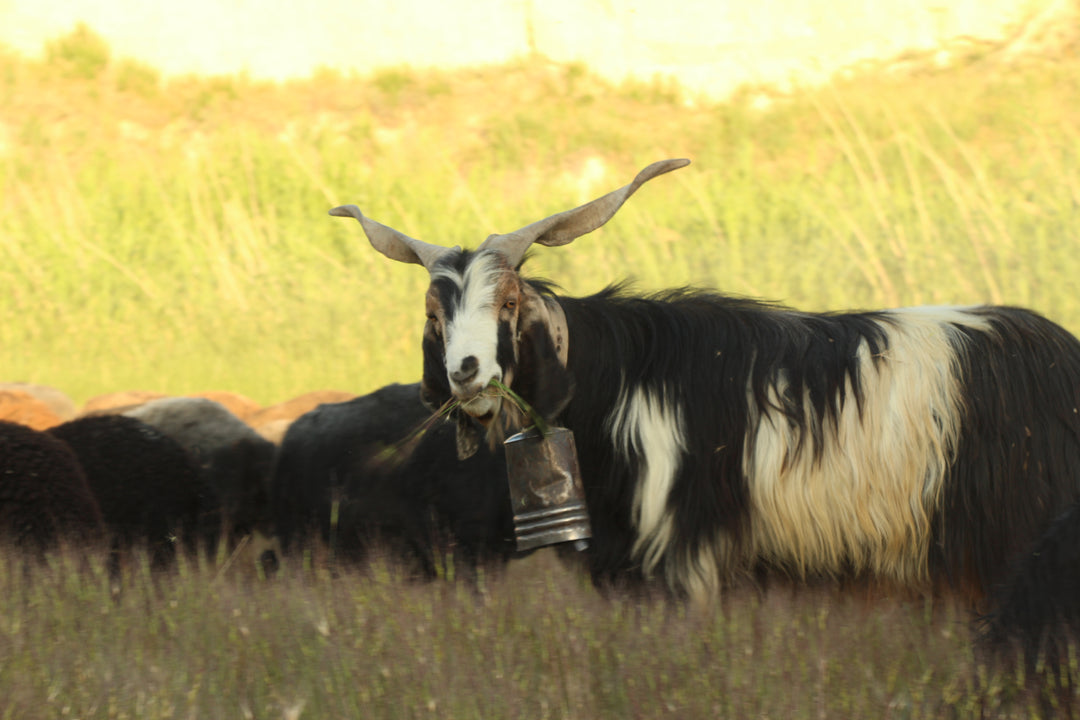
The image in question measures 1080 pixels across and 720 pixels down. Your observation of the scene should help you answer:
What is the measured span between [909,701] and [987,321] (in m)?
2.21

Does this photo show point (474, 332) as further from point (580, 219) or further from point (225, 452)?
point (225, 452)

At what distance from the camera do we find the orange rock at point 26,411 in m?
7.85

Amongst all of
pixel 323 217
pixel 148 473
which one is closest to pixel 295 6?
pixel 323 217

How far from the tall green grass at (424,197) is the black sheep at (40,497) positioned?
14.7 feet

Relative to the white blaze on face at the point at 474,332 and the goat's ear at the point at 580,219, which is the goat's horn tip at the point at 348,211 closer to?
the goat's ear at the point at 580,219

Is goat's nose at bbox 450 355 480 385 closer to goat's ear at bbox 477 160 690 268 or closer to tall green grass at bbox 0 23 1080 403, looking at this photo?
goat's ear at bbox 477 160 690 268

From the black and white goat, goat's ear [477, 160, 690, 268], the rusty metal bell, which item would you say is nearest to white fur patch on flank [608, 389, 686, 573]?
the black and white goat

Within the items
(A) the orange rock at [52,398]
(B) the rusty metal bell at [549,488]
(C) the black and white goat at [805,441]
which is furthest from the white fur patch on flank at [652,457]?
(A) the orange rock at [52,398]

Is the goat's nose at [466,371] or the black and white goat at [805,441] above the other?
the goat's nose at [466,371]

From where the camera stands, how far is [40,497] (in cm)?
576

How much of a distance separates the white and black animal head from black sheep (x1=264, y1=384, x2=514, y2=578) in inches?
32.3

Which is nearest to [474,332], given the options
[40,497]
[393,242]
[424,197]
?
[393,242]

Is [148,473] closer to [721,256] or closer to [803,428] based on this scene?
[803,428]

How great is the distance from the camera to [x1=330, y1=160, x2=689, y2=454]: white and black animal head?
15.5 ft
